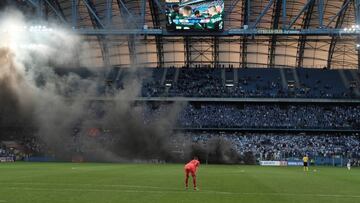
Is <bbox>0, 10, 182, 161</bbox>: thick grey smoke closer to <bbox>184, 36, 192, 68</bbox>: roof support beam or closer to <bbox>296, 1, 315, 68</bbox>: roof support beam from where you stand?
<bbox>184, 36, 192, 68</bbox>: roof support beam

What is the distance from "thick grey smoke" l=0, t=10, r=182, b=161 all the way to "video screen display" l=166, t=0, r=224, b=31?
10706 millimetres

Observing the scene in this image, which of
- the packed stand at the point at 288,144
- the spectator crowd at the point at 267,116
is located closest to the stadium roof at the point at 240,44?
the spectator crowd at the point at 267,116

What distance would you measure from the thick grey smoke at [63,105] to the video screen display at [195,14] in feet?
35.1

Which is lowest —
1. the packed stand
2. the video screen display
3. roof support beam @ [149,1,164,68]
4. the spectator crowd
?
the packed stand

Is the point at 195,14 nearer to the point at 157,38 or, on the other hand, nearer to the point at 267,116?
the point at 267,116

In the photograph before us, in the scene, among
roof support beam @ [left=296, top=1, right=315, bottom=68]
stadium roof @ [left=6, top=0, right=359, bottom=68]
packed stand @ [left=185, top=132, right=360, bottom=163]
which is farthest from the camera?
roof support beam @ [left=296, top=1, right=315, bottom=68]

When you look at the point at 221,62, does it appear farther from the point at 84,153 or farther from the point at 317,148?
the point at 84,153

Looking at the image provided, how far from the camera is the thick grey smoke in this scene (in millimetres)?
45938

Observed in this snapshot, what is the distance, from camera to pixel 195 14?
49.3 metres

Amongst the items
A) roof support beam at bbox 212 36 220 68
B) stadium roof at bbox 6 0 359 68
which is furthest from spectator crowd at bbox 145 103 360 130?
roof support beam at bbox 212 36 220 68

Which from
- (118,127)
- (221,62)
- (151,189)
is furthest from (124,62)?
(151,189)

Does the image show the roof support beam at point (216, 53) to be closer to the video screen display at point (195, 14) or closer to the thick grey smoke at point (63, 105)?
the thick grey smoke at point (63, 105)

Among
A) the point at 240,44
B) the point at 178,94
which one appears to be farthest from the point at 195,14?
the point at 240,44

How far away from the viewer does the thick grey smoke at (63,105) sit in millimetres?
45938
